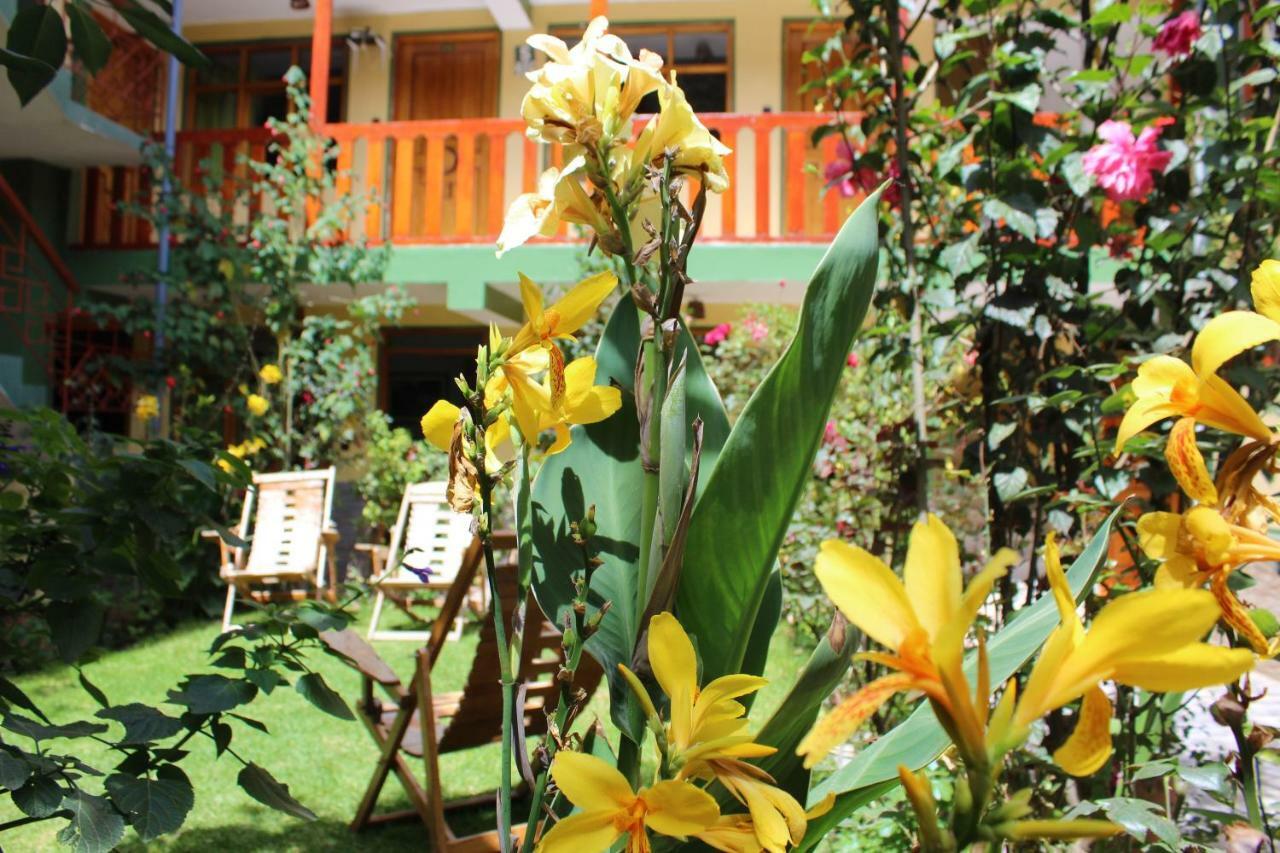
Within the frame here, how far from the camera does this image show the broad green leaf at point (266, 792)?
1.22m

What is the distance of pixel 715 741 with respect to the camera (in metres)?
0.45

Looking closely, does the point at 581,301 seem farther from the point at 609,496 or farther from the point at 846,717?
the point at 846,717

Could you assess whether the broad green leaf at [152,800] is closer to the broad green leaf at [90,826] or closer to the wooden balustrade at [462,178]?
the broad green leaf at [90,826]

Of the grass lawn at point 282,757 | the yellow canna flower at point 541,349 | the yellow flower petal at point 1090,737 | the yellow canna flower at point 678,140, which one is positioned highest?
the yellow canna flower at point 678,140

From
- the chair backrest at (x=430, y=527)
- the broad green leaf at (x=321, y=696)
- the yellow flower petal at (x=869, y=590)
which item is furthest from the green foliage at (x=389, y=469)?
the yellow flower petal at (x=869, y=590)

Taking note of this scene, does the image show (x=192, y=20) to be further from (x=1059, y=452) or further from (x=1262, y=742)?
(x=1262, y=742)

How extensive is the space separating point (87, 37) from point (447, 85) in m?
10.3

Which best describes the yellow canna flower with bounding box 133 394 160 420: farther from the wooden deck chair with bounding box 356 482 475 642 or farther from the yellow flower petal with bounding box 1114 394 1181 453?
the yellow flower petal with bounding box 1114 394 1181 453

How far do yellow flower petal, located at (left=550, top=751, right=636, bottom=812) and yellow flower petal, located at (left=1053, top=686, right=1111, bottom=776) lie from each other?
0.66ft

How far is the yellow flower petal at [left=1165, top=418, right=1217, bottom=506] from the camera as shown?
1.55 ft

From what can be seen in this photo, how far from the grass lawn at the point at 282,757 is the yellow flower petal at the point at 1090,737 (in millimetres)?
2364

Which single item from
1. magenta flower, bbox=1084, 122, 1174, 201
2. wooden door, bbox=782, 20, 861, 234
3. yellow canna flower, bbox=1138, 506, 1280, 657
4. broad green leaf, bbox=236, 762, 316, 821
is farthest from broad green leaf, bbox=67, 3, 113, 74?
wooden door, bbox=782, 20, 861, 234

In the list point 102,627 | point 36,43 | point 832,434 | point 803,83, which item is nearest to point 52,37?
point 36,43

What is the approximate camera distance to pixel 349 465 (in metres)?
9.09
